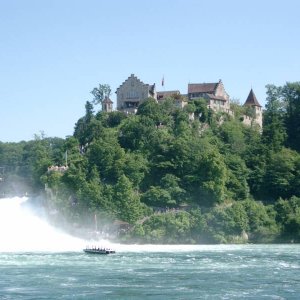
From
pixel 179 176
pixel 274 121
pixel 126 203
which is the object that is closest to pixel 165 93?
pixel 274 121

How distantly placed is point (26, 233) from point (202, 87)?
39647 mm

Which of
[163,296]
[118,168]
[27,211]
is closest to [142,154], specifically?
[118,168]

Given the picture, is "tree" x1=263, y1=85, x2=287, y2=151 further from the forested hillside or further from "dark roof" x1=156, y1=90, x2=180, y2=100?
"dark roof" x1=156, y1=90, x2=180, y2=100

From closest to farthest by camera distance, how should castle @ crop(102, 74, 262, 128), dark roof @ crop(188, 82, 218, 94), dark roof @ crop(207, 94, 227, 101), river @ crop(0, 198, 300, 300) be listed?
river @ crop(0, 198, 300, 300), dark roof @ crop(207, 94, 227, 101), castle @ crop(102, 74, 262, 128), dark roof @ crop(188, 82, 218, 94)

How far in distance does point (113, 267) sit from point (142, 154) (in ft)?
148

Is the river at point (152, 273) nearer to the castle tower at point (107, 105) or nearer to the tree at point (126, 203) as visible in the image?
the tree at point (126, 203)

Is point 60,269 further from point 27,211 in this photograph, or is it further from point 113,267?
point 27,211

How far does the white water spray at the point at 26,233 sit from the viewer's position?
271 feet

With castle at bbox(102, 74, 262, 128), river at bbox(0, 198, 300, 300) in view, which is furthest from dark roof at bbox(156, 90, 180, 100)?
river at bbox(0, 198, 300, 300)

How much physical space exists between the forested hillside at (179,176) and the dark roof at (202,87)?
5718 millimetres

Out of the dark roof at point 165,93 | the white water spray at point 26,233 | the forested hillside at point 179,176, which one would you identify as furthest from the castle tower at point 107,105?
the white water spray at point 26,233

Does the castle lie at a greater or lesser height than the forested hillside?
greater

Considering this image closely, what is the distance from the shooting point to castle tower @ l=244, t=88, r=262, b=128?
121m

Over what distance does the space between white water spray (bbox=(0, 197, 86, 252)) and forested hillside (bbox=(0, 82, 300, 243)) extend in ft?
8.76
